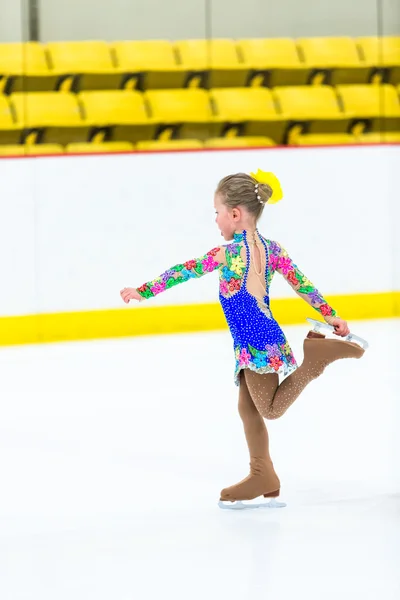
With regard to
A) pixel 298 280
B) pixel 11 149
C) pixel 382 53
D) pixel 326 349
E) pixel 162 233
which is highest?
pixel 382 53

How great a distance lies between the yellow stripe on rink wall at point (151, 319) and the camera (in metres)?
7.36

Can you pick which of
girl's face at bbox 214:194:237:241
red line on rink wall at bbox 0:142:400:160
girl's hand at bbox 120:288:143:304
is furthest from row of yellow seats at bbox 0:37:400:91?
girl's hand at bbox 120:288:143:304

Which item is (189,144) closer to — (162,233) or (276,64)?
(162,233)

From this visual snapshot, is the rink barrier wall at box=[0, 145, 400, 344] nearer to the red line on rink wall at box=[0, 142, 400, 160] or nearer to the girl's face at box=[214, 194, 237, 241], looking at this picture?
the red line on rink wall at box=[0, 142, 400, 160]

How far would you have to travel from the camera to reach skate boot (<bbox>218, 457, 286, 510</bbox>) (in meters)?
3.38

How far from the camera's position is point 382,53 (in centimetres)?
896

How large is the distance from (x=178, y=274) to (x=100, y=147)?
488 centimetres

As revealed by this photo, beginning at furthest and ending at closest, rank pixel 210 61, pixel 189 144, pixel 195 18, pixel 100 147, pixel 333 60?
pixel 333 60, pixel 210 61, pixel 195 18, pixel 189 144, pixel 100 147

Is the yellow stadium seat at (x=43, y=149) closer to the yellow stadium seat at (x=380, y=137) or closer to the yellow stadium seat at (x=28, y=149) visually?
the yellow stadium seat at (x=28, y=149)

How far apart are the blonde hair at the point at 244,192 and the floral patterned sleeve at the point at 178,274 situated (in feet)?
0.54

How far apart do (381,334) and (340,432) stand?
9.59ft

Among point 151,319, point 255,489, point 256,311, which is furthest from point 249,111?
point 255,489

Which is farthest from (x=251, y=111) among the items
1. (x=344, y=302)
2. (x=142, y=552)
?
(x=142, y=552)

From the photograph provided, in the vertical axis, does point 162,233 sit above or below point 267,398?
above
